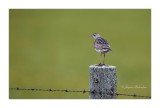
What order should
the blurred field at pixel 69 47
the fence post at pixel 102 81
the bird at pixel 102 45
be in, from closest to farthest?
the fence post at pixel 102 81
the bird at pixel 102 45
the blurred field at pixel 69 47

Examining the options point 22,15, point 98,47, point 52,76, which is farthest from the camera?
point 22,15

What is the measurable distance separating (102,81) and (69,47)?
276 inches

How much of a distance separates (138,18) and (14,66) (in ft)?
13.2

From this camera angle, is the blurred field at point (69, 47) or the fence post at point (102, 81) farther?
the blurred field at point (69, 47)

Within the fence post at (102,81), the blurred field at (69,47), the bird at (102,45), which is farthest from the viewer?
the blurred field at (69,47)

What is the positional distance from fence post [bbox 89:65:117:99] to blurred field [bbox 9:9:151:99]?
3.22 m

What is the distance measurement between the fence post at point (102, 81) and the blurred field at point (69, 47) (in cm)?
322

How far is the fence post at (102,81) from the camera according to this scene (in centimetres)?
1066

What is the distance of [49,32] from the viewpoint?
18422mm

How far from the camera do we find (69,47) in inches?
695

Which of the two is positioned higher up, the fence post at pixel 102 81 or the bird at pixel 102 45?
the bird at pixel 102 45

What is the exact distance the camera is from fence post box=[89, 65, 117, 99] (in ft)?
35.0

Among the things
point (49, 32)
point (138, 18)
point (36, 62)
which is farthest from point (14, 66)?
point (138, 18)

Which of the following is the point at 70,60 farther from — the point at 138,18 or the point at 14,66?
the point at 138,18
